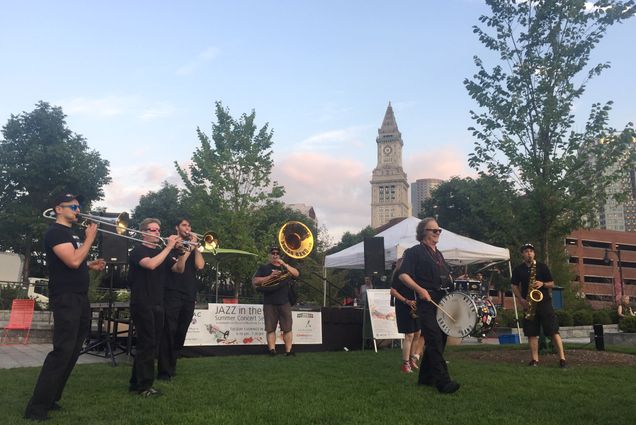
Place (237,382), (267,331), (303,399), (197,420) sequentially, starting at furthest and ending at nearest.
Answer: (267,331)
(237,382)
(303,399)
(197,420)

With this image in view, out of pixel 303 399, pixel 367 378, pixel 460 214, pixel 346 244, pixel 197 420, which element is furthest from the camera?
pixel 346 244

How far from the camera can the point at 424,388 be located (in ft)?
18.6

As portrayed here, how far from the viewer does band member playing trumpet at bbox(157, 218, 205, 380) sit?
631 cm

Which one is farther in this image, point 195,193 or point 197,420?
point 195,193

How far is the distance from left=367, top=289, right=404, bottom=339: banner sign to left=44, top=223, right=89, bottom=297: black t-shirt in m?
7.28

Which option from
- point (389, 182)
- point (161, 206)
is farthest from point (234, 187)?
point (389, 182)

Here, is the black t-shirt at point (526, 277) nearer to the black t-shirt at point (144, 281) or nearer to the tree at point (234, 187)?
the black t-shirt at point (144, 281)

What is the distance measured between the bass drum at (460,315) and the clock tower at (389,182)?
18121 centimetres

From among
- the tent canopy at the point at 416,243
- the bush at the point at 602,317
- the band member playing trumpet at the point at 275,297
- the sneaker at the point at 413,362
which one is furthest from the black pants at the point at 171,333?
the bush at the point at 602,317

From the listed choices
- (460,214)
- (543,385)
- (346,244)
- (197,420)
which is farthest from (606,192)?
(346,244)

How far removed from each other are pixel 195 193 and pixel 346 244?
47.8 m

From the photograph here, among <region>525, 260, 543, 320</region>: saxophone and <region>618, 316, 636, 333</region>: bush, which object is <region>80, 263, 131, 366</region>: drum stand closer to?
<region>525, 260, 543, 320</region>: saxophone

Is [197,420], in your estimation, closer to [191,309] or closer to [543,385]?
[191,309]

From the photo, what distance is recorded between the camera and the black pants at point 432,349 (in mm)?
5504
